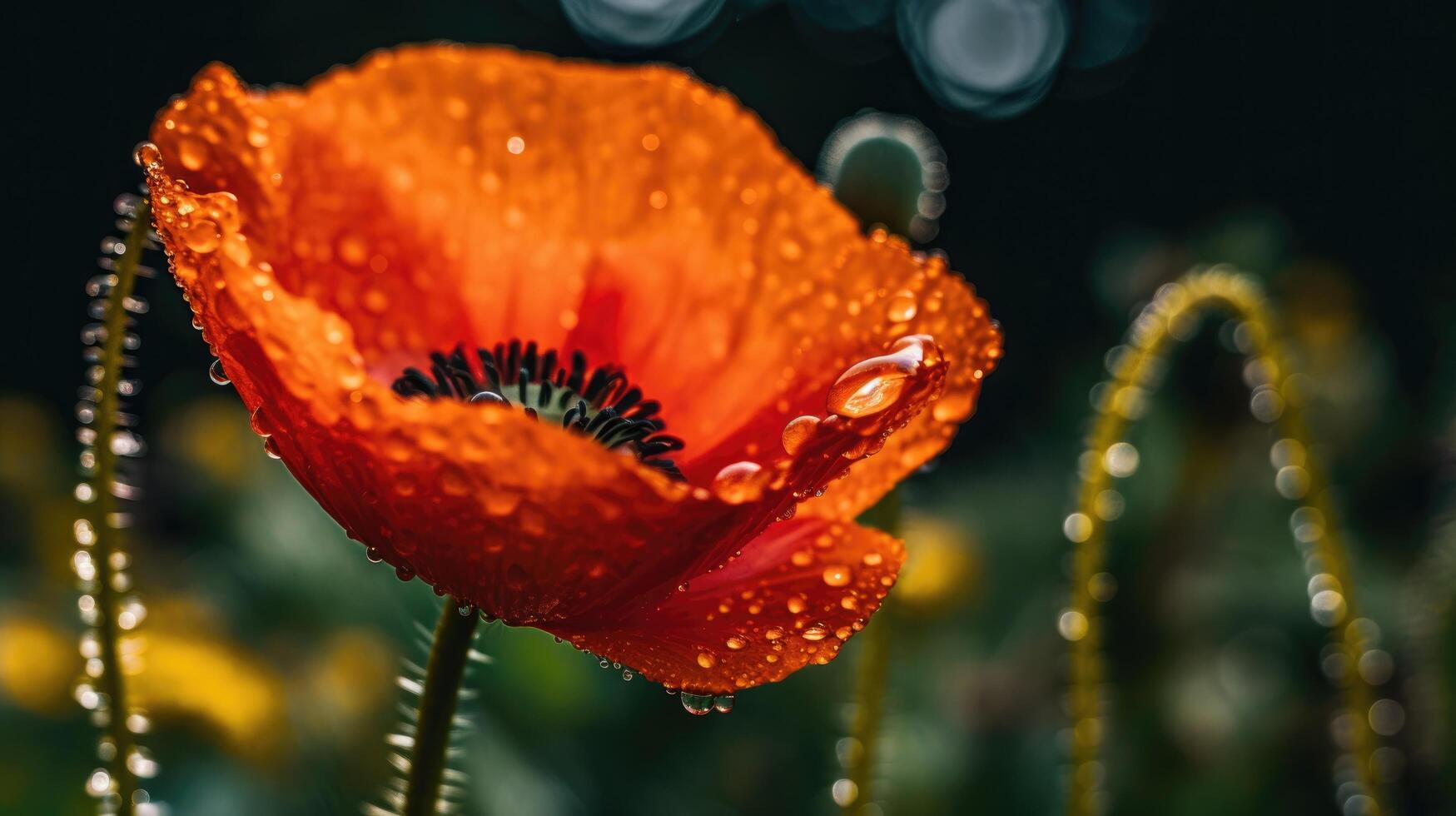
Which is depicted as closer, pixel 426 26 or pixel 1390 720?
pixel 1390 720

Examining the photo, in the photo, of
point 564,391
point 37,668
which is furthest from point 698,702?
point 37,668

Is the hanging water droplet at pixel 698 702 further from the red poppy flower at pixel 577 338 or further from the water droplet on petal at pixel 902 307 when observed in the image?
the water droplet on petal at pixel 902 307

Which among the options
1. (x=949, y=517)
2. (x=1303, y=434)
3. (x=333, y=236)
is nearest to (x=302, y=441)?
(x=333, y=236)

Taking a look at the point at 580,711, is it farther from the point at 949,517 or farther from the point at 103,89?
the point at 103,89

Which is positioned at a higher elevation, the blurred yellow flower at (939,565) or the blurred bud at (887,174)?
the blurred yellow flower at (939,565)

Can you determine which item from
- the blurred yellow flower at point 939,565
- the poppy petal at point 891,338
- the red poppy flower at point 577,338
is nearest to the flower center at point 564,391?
the red poppy flower at point 577,338

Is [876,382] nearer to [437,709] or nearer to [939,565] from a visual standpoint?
[437,709]
